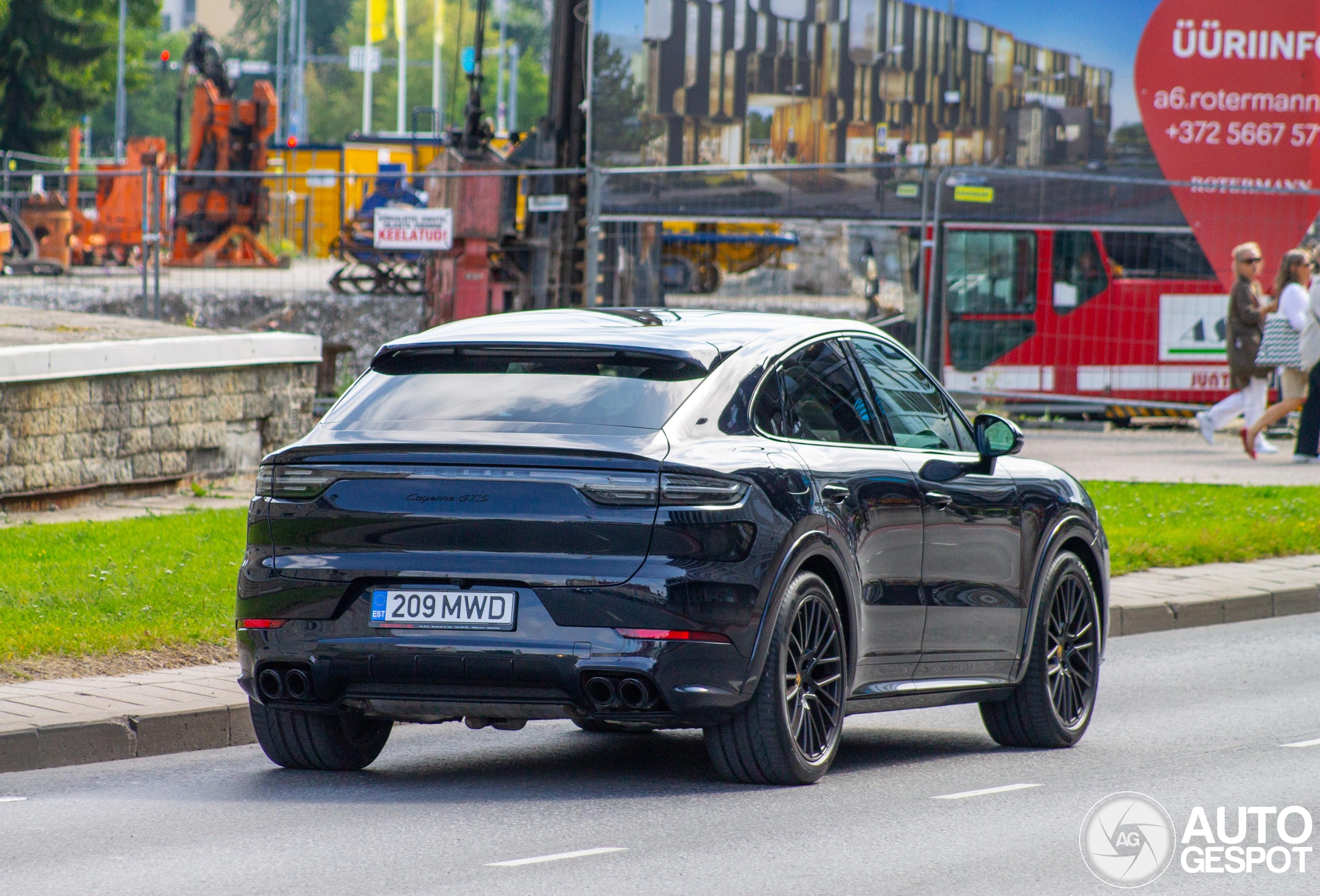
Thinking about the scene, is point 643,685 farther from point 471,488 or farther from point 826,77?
point 826,77

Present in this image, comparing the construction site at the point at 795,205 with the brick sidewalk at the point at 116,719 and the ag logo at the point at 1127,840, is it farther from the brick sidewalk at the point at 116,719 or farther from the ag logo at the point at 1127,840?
the ag logo at the point at 1127,840

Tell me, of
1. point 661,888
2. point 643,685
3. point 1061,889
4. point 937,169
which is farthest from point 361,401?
point 937,169

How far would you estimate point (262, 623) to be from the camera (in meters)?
6.25

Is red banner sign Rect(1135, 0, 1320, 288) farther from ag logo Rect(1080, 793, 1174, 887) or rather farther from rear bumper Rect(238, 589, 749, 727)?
rear bumper Rect(238, 589, 749, 727)

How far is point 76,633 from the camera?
8.35 metres

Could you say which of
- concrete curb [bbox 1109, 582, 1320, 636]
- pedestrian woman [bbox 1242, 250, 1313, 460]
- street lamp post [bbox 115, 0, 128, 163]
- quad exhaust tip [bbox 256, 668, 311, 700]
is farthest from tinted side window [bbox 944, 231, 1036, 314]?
street lamp post [bbox 115, 0, 128, 163]

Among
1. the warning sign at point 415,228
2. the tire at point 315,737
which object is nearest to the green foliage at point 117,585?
the tire at point 315,737

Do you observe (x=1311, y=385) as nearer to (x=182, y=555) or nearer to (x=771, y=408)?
(x=182, y=555)

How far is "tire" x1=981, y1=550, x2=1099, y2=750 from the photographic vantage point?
7.60 meters

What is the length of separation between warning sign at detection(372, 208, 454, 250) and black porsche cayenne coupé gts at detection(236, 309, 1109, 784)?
40.6ft

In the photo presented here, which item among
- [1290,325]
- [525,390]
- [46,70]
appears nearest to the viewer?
[525,390]

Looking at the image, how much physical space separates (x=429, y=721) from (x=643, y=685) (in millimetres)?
782

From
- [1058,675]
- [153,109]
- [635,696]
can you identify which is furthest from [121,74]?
[635,696]

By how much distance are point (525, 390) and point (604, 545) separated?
0.68 metres
